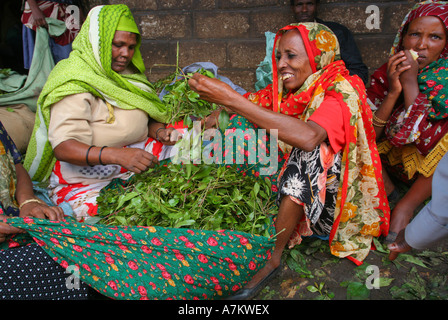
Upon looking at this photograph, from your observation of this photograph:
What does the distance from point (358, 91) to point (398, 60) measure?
58cm

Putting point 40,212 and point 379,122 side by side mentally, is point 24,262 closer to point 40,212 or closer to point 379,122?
point 40,212

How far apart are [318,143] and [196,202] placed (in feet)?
2.47

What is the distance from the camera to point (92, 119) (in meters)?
2.36

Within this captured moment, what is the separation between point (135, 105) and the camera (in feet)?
8.30

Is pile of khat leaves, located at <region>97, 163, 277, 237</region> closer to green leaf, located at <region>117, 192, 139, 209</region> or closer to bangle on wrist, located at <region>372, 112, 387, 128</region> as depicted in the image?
green leaf, located at <region>117, 192, 139, 209</region>

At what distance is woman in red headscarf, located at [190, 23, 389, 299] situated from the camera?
6.27 feet

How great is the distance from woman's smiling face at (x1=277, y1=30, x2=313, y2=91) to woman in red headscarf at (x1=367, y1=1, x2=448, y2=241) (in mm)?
704

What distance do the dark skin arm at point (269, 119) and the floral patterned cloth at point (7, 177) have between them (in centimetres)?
114

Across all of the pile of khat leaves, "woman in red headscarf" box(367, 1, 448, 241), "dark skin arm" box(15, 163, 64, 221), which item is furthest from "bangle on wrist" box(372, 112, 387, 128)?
"dark skin arm" box(15, 163, 64, 221)

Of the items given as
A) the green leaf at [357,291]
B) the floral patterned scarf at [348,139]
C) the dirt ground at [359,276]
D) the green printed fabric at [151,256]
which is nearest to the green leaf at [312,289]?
the dirt ground at [359,276]

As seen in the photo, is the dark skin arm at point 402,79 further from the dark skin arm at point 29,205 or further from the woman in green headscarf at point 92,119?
the dark skin arm at point 29,205

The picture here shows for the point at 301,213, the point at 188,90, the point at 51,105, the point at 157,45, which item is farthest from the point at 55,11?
the point at 301,213

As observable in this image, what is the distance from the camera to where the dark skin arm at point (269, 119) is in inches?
72.9

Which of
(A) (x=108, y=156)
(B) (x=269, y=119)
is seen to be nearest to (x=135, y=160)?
(A) (x=108, y=156)
